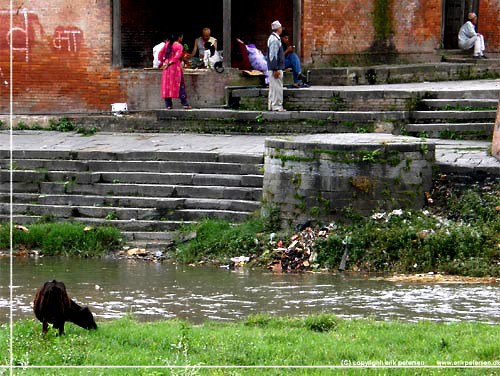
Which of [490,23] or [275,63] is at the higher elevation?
[490,23]

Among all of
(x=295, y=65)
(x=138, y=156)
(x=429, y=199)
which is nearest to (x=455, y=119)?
(x=295, y=65)

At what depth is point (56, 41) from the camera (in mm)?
20469

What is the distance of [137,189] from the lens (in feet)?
50.8

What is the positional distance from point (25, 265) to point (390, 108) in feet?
26.3

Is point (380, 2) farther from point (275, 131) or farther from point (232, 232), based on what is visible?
point (232, 232)

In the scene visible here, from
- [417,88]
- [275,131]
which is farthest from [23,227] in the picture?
[417,88]

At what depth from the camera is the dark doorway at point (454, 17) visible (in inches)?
991

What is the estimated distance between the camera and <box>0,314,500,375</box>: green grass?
744cm

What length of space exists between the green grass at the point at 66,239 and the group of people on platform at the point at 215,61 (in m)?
5.35

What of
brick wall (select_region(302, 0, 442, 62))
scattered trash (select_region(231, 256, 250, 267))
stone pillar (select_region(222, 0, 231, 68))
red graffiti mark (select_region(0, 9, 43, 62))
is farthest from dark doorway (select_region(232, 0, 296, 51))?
scattered trash (select_region(231, 256, 250, 267))

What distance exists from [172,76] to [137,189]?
185 inches

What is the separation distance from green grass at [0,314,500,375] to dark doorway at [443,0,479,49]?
1734 centimetres

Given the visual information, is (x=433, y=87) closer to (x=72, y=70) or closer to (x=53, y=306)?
(x=72, y=70)

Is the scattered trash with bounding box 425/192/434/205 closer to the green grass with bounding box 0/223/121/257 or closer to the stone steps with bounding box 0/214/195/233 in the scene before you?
the stone steps with bounding box 0/214/195/233
